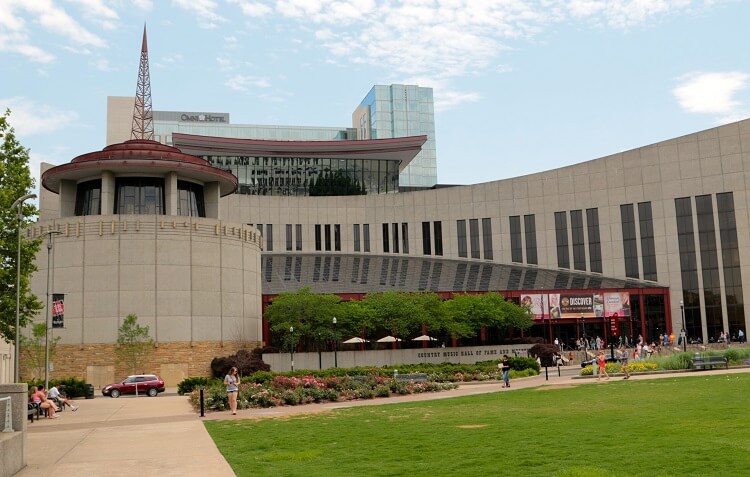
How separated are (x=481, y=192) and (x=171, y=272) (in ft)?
156

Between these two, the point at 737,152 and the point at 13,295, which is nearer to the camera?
the point at 13,295

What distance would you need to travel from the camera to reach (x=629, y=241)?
86.2 meters

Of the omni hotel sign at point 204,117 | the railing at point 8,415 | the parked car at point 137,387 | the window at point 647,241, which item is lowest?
the parked car at point 137,387

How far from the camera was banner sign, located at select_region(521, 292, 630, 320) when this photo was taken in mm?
76062

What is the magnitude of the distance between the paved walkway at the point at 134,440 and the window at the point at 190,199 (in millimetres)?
26388

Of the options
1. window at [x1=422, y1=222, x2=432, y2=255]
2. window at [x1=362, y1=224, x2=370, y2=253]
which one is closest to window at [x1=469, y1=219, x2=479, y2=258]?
window at [x1=422, y1=222, x2=432, y2=255]

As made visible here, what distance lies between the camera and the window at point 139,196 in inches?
2345

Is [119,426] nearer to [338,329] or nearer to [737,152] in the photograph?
[338,329]

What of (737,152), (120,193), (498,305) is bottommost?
(498,305)

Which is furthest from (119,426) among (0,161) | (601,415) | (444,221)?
(444,221)

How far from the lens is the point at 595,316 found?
3063 inches

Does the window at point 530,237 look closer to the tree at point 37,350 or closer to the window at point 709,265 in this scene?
the window at point 709,265

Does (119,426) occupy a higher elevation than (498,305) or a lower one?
lower

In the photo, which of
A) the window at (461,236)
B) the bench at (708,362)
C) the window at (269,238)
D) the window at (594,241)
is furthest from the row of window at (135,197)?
the window at (594,241)
